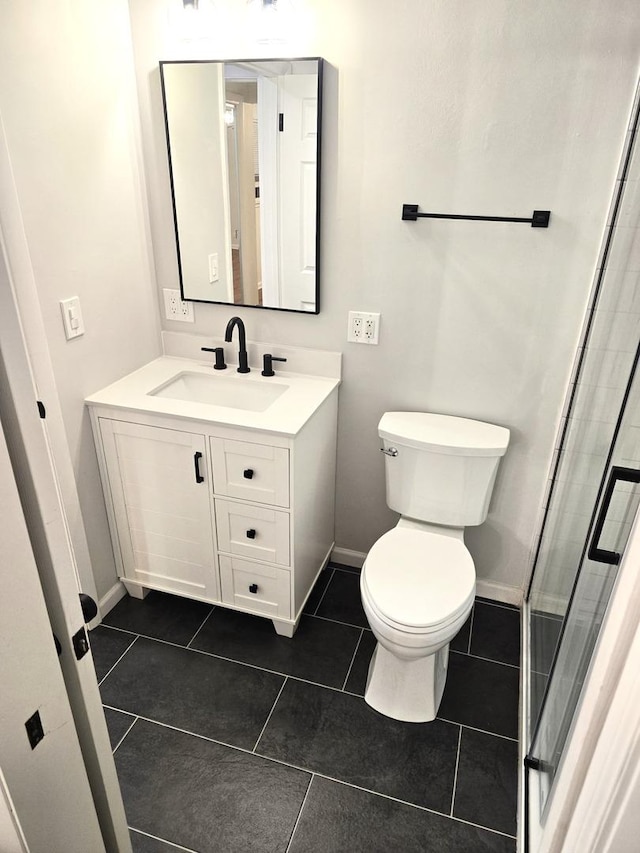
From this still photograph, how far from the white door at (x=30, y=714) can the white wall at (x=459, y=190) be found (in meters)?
1.54

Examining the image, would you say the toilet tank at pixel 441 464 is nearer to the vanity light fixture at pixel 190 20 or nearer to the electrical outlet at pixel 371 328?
the electrical outlet at pixel 371 328

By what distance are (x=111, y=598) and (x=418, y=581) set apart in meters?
1.24

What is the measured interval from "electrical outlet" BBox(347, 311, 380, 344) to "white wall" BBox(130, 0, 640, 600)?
0.09 ft

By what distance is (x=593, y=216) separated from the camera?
5.64ft

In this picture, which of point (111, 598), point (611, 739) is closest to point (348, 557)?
point (111, 598)

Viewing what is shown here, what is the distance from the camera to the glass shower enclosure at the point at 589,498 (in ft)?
3.67

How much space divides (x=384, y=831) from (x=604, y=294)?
1.65 meters

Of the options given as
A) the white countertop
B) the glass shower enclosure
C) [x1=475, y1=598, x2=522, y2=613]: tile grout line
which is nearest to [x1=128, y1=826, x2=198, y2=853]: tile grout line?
the glass shower enclosure

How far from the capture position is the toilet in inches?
67.2

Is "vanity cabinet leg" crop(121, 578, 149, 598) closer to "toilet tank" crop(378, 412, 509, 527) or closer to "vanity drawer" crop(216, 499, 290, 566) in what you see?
"vanity drawer" crop(216, 499, 290, 566)

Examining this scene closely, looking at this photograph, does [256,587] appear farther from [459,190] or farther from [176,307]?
[459,190]

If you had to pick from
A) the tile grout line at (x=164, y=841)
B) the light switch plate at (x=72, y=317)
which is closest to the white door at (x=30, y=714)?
the tile grout line at (x=164, y=841)

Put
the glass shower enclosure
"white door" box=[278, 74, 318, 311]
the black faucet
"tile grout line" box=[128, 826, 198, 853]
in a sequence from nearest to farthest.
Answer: the glass shower enclosure
"tile grout line" box=[128, 826, 198, 853]
"white door" box=[278, 74, 318, 311]
the black faucet

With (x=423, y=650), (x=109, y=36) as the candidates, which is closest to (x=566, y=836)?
(x=423, y=650)
